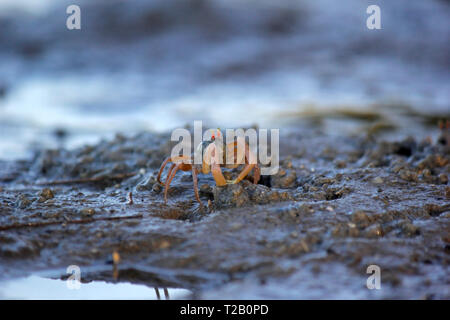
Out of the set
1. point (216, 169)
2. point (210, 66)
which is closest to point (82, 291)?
Result: point (216, 169)

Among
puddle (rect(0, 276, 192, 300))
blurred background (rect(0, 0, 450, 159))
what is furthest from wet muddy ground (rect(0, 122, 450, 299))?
blurred background (rect(0, 0, 450, 159))

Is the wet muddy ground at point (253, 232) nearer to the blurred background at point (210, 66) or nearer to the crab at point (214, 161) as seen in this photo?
the crab at point (214, 161)

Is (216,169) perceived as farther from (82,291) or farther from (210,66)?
(210,66)

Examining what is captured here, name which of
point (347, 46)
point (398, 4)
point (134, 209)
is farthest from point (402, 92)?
point (134, 209)

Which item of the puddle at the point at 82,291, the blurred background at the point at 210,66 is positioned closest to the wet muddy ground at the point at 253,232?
the puddle at the point at 82,291

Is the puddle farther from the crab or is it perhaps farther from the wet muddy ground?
the crab
